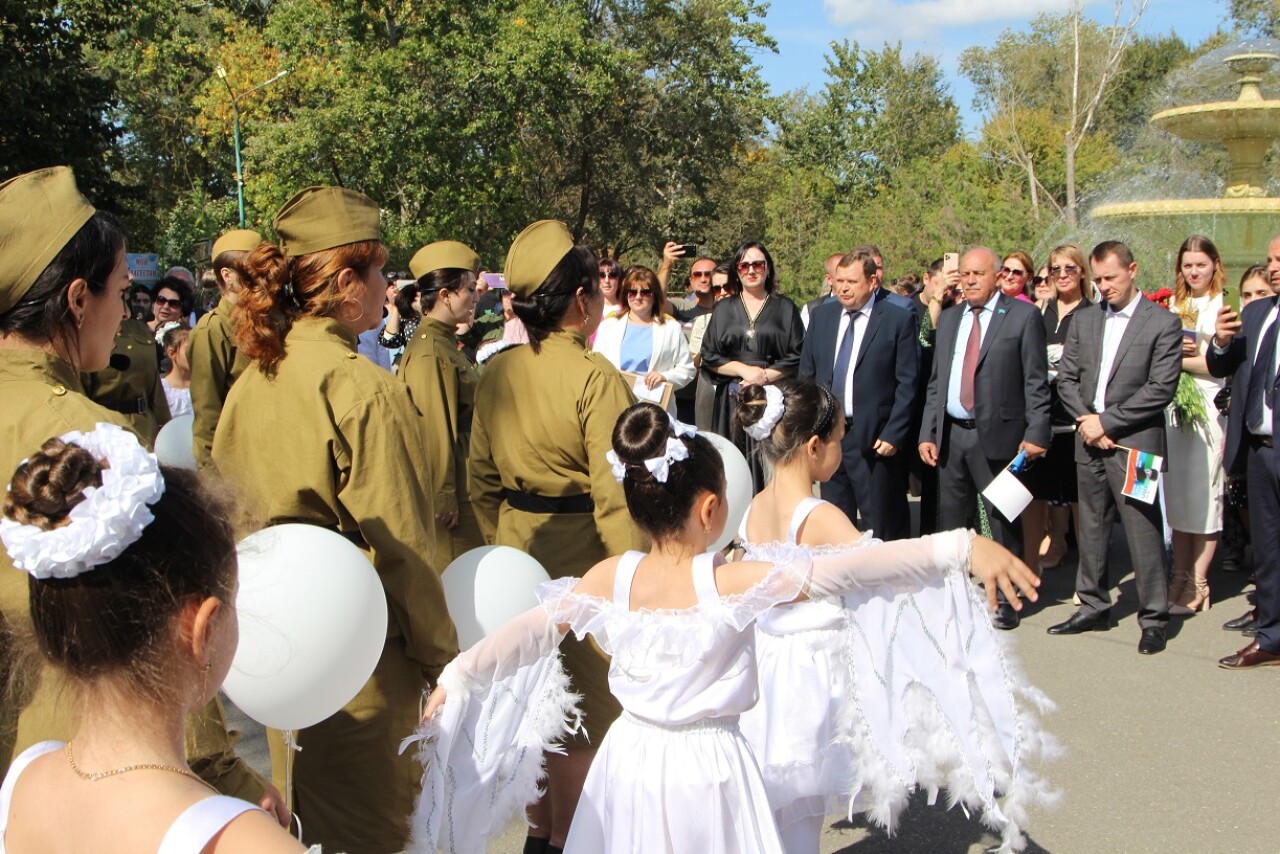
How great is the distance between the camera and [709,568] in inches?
113

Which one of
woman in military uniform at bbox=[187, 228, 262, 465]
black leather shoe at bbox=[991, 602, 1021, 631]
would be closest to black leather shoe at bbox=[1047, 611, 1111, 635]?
black leather shoe at bbox=[991, 602, 1021, 631]

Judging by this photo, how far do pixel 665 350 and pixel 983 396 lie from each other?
2.89 meters

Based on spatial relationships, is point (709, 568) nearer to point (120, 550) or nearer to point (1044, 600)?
point (120, 550)

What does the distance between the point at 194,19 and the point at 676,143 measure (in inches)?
789

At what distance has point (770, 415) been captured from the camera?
12.3ft

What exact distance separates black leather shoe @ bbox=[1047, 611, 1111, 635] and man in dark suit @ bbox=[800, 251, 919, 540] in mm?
1175

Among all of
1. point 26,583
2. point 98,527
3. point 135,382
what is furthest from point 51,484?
point 135,382

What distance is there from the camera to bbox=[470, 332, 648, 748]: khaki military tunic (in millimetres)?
3691

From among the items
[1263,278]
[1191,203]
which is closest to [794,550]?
[1263,278]

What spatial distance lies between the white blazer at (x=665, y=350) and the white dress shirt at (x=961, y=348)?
8.32ft

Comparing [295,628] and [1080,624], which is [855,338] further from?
[295,628]

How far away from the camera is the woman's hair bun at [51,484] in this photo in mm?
1472

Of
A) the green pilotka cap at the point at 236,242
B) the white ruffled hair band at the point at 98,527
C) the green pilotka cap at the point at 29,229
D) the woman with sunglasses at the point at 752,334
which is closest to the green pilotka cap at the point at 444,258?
the green pilotka cap at the point at 236,242

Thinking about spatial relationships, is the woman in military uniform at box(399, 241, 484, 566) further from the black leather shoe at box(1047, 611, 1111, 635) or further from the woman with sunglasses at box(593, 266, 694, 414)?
the black leather shoe at box(1047, 611, 1111, 635)
